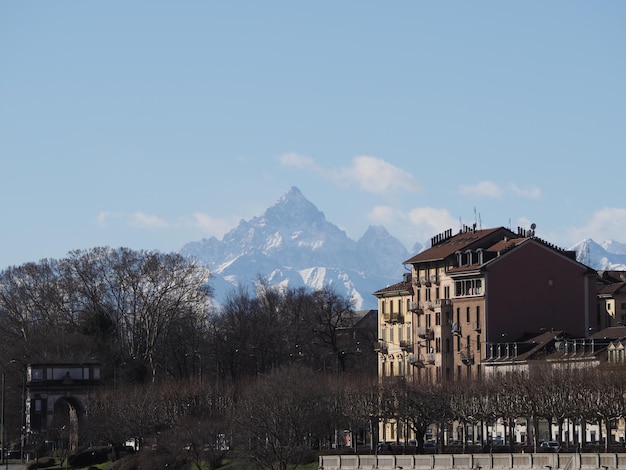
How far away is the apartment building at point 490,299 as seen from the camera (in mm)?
144125

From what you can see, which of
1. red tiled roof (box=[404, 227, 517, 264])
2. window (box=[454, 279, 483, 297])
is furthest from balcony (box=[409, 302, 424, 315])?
window (box=[454, 279, 483, 297])

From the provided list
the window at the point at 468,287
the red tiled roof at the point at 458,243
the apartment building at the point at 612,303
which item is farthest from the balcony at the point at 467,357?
the apartment building at the point at 612,303

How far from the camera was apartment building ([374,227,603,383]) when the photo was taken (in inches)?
5674

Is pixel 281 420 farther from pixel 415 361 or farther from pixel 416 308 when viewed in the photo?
pixel 416 308

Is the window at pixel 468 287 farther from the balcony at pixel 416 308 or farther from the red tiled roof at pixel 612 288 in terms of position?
the red tiled roof at pixel 612 288

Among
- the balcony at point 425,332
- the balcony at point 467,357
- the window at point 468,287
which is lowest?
the balcony at point 467,357

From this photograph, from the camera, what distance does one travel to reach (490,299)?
144 m

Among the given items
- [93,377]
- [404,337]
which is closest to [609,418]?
[404,337]

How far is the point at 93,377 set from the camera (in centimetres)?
16162

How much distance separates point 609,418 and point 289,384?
26.0 m

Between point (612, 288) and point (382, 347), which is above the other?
point (612, 288)

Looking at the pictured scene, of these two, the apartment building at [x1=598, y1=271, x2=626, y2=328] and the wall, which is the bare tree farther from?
the apartment building at [x1=598, y1=271, x2=626, y2=328]

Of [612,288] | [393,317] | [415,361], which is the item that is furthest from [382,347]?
[612,288]

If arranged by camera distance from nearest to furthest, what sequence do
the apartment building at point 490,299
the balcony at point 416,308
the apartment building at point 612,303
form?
the apartment building at point 490,299 < the balcony at point 416,308 < the apartment building at point 612,303
